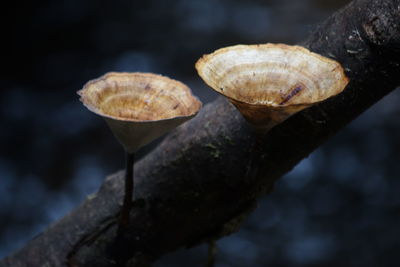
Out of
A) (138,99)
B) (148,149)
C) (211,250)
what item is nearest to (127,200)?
(138,99)

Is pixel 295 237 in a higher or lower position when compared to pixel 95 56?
lower

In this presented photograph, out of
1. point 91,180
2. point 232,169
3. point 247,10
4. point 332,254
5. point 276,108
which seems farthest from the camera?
point 247,10

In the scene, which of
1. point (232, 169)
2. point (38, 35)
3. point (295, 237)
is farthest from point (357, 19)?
point (38, 35)

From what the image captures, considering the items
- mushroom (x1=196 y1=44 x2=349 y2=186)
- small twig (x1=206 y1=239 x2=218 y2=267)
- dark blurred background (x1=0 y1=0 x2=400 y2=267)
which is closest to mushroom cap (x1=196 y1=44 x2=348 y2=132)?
mushroom (x1=196 y1=44 x2=349 y2=186)

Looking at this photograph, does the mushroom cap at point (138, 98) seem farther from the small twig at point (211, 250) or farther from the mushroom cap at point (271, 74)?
the small twig at point (211, 250)

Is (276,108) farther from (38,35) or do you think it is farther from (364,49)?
(38,35)

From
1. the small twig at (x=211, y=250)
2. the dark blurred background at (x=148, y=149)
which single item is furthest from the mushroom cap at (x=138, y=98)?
the dark blurred background at (x=148, y=149)

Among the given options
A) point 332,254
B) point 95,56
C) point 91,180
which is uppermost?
point 95,56
